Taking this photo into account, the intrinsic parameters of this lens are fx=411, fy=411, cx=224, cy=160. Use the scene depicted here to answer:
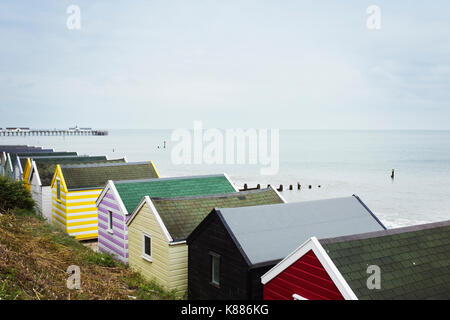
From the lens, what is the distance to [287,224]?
51.2ft

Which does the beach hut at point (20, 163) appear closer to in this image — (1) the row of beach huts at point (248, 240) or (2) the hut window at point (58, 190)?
(2) the hut window at point (58, 190)

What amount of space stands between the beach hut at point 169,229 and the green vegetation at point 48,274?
67 cm

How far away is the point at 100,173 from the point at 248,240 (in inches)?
711

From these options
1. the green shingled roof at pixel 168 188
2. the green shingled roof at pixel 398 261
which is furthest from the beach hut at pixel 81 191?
the green shingled roof at pixel 398 261

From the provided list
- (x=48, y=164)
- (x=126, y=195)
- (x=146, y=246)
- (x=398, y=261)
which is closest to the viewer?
(x=398, y=261)

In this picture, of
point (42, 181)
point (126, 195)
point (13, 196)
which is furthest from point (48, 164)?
point (126, 195)

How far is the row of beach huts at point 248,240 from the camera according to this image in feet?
33.9

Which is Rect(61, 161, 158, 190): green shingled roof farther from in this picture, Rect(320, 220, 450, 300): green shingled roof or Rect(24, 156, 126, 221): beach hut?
Rect(320, 220, 450, 300): green shingled roof

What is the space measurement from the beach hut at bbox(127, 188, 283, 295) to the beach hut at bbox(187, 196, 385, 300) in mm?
1110

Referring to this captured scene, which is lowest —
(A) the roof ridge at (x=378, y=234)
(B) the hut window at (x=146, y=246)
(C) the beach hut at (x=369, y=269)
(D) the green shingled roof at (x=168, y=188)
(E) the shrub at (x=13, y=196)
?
(B) the hut window at (x=146, y=246)

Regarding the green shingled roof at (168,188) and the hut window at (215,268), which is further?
the green shingled roof at (168,188)

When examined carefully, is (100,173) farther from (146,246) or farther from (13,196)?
(146,246)

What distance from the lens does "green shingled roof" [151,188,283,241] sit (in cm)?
1800

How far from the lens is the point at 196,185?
78.9ft
